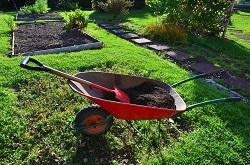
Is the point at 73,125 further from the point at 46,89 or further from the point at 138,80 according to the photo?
the point at 46,89

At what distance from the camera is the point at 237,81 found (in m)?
5.48

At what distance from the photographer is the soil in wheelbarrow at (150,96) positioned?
11.0 feet

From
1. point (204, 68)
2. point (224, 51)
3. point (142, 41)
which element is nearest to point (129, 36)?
point (142, 41)

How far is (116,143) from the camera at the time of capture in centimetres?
349

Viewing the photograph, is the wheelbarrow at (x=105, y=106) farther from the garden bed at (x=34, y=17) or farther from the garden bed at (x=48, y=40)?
the garden bed at (x=34, y=17)

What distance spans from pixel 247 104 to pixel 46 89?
11.6ft

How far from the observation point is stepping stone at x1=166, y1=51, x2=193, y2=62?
6545 millimetres

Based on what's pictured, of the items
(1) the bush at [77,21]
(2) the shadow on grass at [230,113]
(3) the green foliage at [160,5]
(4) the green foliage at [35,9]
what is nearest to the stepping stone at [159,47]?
(3) the green foliage at [160,5]

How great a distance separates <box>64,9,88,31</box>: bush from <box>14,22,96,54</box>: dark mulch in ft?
0.66

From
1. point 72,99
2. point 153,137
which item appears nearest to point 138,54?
point 72,99

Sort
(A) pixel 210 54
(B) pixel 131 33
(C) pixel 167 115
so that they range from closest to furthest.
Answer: (C) pixel 167 115 < (A) pixel 210 54 < (B) pixel 131 33

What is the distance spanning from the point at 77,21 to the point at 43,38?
1.30 meters

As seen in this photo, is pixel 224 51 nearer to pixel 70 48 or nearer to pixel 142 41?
pixel 142 41

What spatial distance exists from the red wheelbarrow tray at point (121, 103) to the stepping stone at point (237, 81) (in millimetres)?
2316
